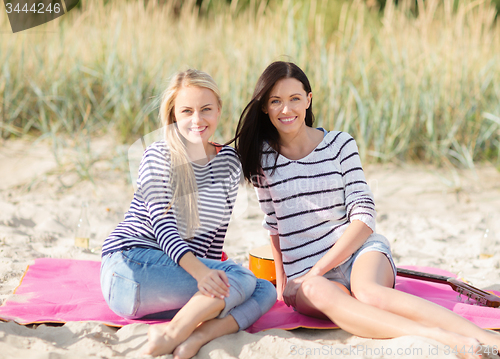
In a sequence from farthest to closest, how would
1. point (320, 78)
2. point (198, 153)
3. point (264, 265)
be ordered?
1. point (320, 78)
2. point (264, 265)
3. point (198, 153)

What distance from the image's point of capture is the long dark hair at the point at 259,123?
234 cm

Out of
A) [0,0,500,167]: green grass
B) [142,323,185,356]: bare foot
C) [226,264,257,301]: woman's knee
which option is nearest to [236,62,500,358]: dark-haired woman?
[226,264,257,301]: woman's knee

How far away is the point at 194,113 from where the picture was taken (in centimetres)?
222

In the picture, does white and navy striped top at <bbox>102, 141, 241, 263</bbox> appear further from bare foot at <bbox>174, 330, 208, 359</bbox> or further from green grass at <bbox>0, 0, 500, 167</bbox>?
green grass at <bbox>0, 0, 500, 167</bbox>

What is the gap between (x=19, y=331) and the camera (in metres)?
2.02

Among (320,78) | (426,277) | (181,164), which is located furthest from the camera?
(320,78)

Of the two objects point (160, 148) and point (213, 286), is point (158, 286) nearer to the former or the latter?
point (213, 286)

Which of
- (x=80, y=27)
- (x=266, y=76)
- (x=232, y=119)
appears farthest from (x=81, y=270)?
(x=80, y=27)

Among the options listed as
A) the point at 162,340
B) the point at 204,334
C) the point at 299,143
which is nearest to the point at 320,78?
the point at 299,143

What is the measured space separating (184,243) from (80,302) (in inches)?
28.1

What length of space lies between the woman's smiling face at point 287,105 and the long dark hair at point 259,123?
3 cm

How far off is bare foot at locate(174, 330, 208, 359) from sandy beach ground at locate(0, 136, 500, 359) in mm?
31

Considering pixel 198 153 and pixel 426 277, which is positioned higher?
pixel 198 153

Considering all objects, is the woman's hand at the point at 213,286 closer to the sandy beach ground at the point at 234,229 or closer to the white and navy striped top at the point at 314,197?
the sandy beach ground at the point at 234,229
